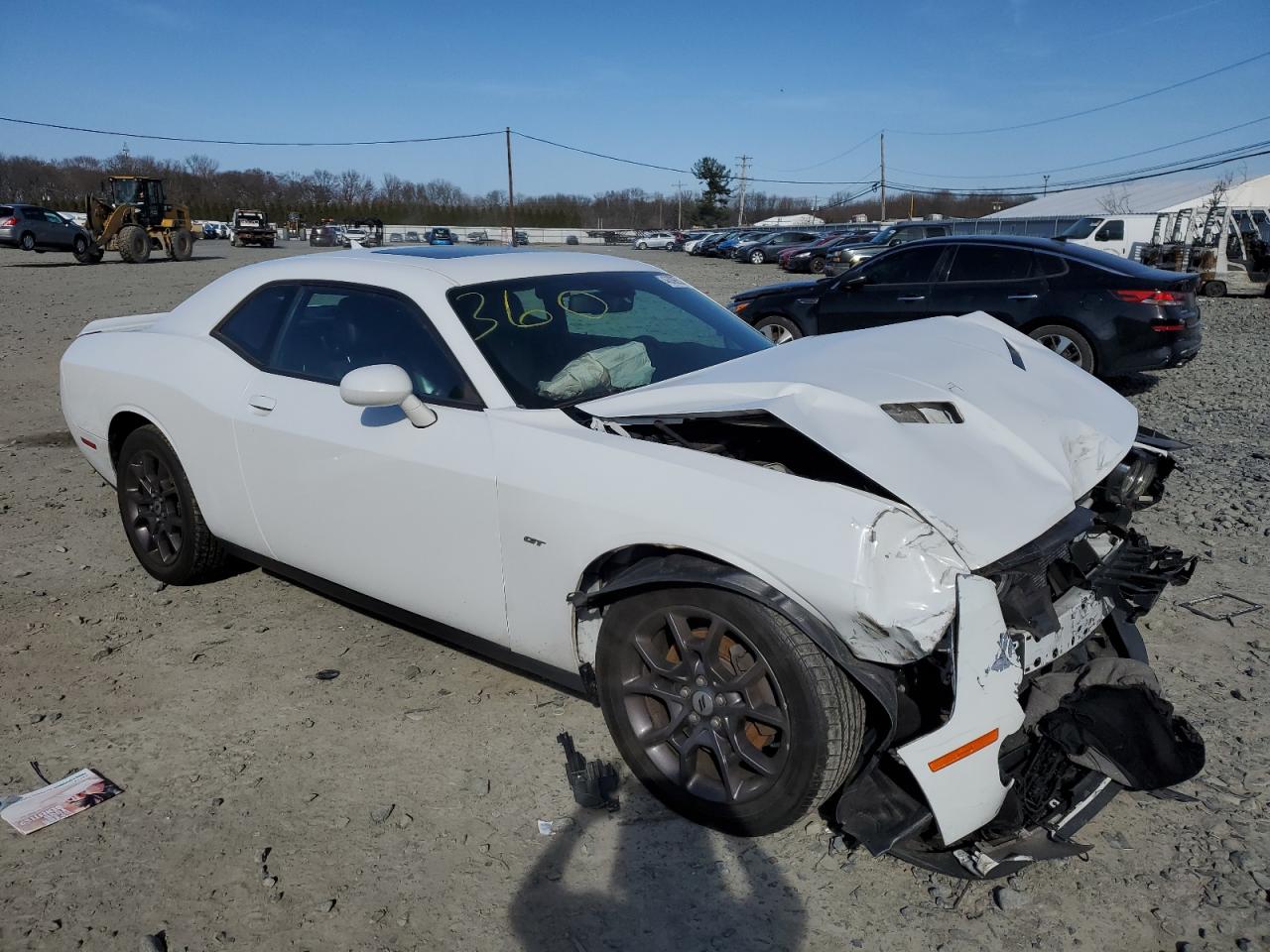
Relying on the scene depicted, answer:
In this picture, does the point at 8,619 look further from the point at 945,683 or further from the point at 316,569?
the point at 945,683

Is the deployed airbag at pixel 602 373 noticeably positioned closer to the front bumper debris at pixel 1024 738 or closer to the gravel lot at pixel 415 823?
the gravel lot at pixel 415 823

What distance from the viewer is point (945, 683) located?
2.26 meters

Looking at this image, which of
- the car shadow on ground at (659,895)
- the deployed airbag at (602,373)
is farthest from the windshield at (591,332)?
the car shadow on ground at (659,895)

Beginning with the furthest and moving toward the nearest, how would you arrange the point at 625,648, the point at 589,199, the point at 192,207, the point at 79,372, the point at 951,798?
the point at 589,199 → the point at 192,207 → the point at 79,372 → the point at 625,648 → the point at 951,798

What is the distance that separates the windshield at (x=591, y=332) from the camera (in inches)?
127

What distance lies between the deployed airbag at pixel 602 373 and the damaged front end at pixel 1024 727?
Result: 146 cm

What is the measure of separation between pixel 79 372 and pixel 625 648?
344 cm

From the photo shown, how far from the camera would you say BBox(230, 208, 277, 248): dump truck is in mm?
46969

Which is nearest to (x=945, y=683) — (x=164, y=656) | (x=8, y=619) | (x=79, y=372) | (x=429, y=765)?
(x=429, y=765)

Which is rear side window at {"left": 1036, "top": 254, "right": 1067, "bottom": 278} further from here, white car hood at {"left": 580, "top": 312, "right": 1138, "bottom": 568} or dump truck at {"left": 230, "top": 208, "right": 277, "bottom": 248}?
dump truck at {"left": 230, "top": 208, "right": 277, "bottom": 248}

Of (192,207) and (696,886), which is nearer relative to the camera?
(696,886)

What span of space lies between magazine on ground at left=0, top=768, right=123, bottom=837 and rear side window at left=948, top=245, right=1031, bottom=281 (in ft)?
27.4

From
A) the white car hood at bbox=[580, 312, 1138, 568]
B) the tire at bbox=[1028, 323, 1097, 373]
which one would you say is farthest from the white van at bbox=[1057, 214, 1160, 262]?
the white car hood at bbox=[580, 312, 1138, 568]

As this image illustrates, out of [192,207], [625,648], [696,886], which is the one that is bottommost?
[696,886]
